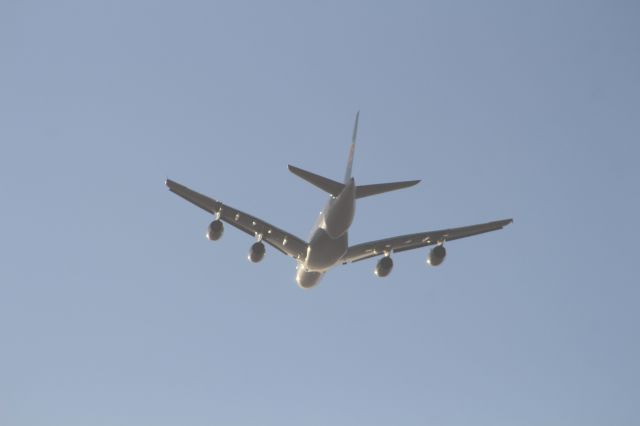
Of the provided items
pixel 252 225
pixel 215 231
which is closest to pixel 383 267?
pixel 252 225

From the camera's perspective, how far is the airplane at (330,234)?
27281mm

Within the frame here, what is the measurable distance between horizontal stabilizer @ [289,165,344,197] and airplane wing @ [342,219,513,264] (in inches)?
224

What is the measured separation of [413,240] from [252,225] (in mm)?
8056

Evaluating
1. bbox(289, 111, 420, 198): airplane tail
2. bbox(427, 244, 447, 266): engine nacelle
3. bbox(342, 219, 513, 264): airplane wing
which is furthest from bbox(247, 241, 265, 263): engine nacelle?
bbox(427, 244, 447, 266): engine nacelle

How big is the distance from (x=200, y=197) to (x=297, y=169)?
7039 mm

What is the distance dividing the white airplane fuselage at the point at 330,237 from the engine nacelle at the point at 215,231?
13.6 ft

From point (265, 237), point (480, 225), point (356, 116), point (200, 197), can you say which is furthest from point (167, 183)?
point (480, 225)

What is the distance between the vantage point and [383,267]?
32594 mm

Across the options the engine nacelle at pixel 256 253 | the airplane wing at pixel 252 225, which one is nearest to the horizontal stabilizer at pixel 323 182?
the airplane wing at pixel 252 225

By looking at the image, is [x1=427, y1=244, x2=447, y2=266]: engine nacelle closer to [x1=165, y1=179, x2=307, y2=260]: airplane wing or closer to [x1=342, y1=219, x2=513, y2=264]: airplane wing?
[x1=342, y1=219, x2=513, y2=264]: airplane wing

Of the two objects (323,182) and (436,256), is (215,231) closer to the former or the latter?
(323,182)

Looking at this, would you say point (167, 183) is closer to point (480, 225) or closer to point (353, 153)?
point (353, 153)

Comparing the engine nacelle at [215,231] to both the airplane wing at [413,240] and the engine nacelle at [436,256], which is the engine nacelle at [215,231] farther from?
the engine nacelle at [436,256]

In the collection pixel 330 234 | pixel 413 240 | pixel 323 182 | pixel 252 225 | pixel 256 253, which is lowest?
pixel 330 234
